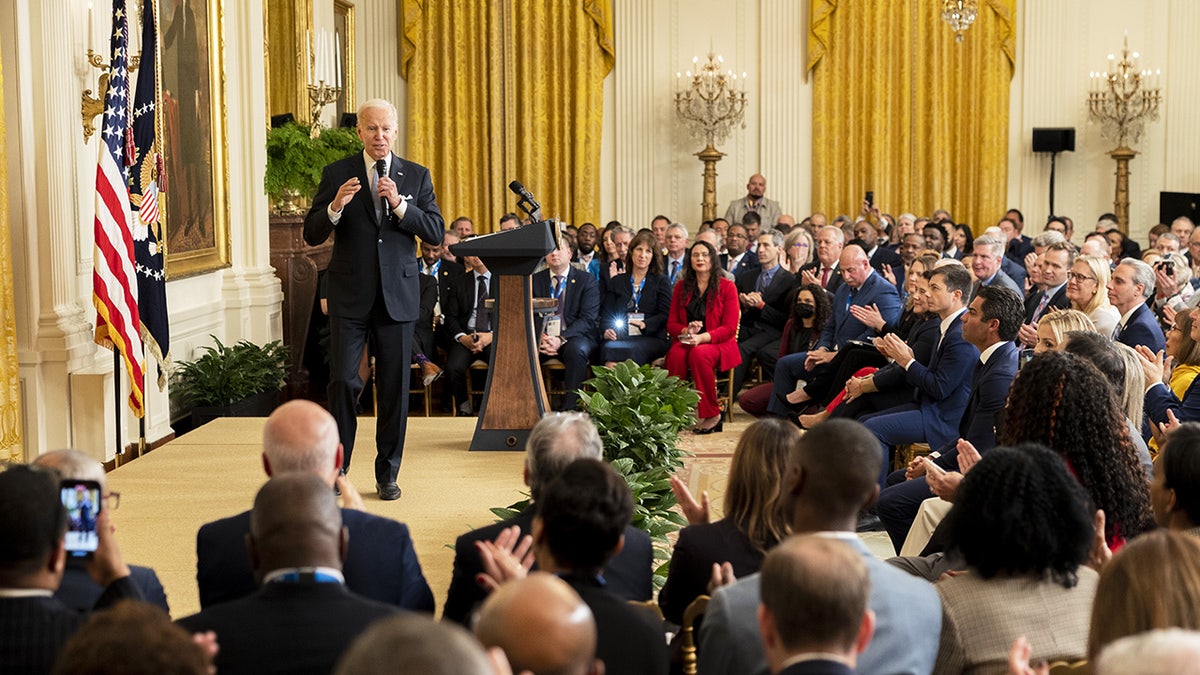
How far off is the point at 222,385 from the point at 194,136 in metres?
1.74

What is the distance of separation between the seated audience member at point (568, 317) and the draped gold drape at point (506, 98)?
20.5ft

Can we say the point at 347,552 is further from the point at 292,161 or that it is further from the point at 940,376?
the point at 292,161

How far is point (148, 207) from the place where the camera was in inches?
287

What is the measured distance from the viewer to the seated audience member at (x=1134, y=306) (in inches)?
269

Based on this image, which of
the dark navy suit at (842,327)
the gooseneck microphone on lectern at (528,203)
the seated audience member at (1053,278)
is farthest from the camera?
the dark navy suit at (842,327)

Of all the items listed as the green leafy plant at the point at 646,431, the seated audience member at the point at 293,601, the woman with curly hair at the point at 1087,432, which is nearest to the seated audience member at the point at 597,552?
the seated audience member at the point at 293,601

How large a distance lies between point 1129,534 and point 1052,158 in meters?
13.5

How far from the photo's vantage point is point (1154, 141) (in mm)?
16484

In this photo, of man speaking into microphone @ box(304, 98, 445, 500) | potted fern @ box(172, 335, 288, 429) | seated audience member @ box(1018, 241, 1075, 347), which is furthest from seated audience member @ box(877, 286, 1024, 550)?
potted fern @ box(172, 335, 288, 429)

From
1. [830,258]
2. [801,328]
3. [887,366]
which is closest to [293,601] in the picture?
[887,366]

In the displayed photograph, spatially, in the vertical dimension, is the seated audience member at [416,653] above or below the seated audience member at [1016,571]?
above

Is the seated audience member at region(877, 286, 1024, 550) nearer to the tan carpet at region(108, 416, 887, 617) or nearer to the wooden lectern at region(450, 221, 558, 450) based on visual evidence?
the tan carpet at region(108, 416, 887, 617)

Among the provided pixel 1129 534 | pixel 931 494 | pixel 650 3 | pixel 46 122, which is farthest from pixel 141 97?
pixel 650 3

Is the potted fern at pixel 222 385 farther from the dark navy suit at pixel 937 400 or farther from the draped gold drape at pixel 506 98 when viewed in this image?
the draped gold drape at pixel 506 98
